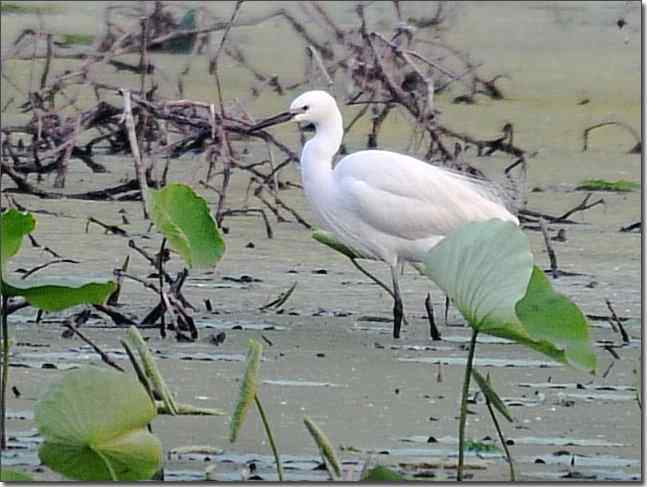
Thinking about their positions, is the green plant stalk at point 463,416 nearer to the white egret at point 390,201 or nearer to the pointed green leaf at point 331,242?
the pointed green leaf at point 331,242

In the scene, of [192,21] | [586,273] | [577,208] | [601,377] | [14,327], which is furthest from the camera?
[192,21]

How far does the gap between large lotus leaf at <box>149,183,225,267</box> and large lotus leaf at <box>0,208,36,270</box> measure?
0.51 m

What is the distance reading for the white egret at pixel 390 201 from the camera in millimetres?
4457

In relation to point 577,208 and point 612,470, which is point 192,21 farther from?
point 612,470

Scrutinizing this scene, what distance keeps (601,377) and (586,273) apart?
41.5 inches

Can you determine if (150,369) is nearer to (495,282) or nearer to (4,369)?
(4,369)

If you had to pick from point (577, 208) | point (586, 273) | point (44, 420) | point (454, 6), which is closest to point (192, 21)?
point (454, 6)

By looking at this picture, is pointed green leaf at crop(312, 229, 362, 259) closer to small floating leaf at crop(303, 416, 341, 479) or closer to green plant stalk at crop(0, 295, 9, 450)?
green plant stalk at crop(0, 295, 9, 450)

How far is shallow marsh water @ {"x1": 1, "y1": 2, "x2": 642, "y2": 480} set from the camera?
3.10 m

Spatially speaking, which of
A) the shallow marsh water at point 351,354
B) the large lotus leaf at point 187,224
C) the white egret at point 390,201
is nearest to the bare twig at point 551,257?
the shallow marsh water at point 351,354

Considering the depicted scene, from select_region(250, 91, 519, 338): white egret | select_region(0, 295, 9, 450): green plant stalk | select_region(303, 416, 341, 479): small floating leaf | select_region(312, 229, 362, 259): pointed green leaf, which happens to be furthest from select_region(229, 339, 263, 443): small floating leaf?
select_region(250, 91, 519, 338): white egret

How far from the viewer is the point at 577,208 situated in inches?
207

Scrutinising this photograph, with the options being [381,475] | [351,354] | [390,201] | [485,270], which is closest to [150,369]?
[381,475]

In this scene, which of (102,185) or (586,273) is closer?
(586,273)
